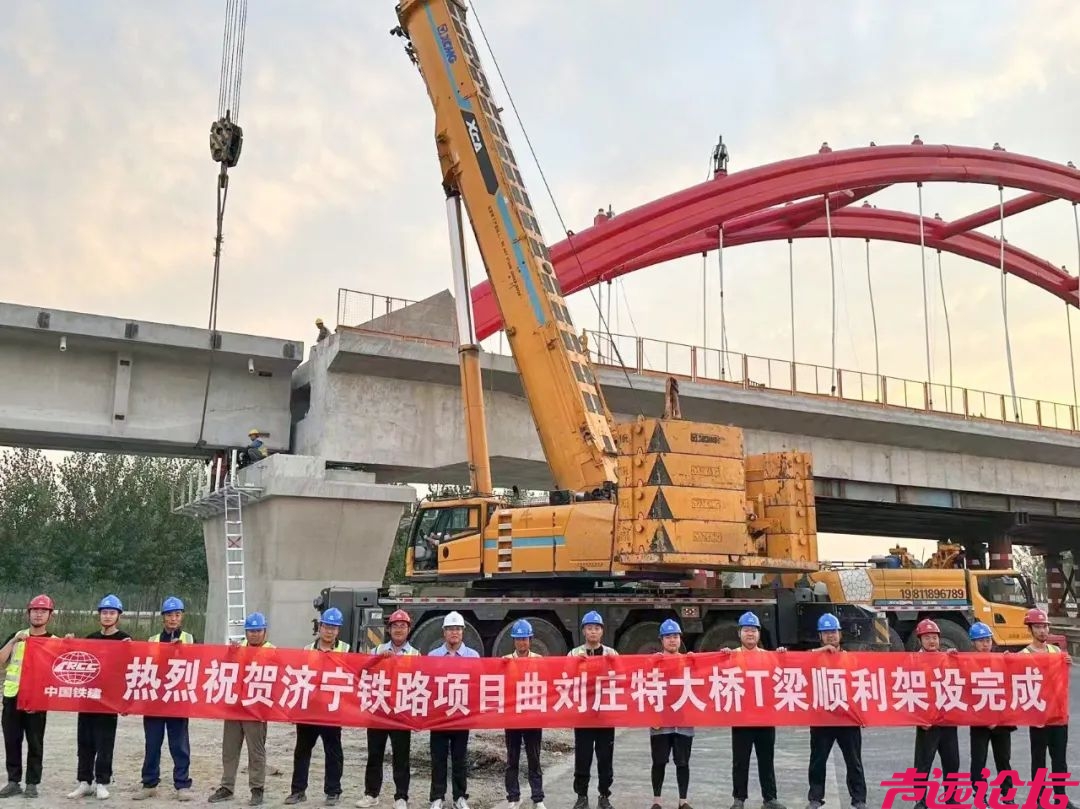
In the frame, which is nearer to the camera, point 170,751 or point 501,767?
point 170,751

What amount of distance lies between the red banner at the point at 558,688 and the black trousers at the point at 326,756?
0.19m

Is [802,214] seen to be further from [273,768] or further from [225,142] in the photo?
[273,768]

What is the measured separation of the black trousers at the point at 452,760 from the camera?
7.78 meters

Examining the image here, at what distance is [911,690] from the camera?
26.8 ft

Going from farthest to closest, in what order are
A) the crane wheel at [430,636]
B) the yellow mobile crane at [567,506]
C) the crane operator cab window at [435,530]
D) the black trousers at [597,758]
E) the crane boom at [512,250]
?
the crane operator cab window at [435,530], the crane boom at [512,250], the crane wheel at [430,636], the yellow mobile crane at [567,506], the black trousers at [597,758]

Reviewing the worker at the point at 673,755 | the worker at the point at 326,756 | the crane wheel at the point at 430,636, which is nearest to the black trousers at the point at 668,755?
the worker at the point at 673,755

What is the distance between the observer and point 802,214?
3853cm

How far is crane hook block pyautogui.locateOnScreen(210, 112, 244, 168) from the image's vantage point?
16.8 meters

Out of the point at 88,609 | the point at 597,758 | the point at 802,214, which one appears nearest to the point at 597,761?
the point at 597,758

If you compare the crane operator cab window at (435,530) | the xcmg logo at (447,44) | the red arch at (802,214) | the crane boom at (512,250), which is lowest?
the crane operator cab window at (435,530)

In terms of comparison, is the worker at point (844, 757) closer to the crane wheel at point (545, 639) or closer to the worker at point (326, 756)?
the worker at point (326, 756)

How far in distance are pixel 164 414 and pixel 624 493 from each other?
11721mm

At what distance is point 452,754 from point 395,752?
1.65 feet

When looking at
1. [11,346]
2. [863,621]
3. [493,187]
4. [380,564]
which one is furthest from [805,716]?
[11,346]
